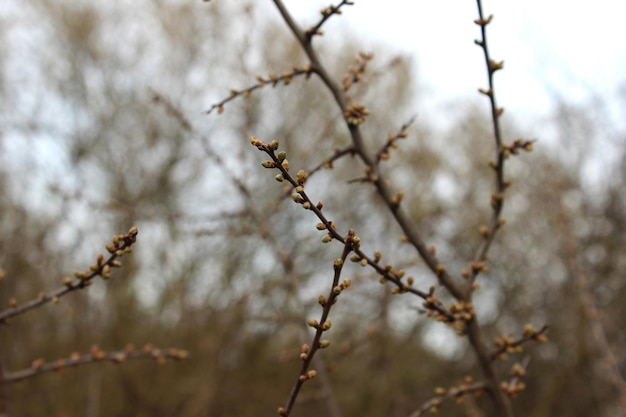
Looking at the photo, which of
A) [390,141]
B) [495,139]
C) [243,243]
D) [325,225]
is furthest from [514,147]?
[243,243]

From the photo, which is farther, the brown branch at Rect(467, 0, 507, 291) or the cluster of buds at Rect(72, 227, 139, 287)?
the brown branch at Rect(467, 0, 507, 291)

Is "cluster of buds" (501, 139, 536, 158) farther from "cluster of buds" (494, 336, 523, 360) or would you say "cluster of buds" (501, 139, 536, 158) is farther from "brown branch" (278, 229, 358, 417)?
"brown branch" (278, 229, 358, 417)

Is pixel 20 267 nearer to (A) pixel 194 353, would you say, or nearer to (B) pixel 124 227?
(B) pixel 124 227

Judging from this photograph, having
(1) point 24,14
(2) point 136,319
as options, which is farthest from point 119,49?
(2) point 136,319

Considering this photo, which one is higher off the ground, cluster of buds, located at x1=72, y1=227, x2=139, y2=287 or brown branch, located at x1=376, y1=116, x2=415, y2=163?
brown branch, located at x1=376, y1=116, x2=415, y2=163

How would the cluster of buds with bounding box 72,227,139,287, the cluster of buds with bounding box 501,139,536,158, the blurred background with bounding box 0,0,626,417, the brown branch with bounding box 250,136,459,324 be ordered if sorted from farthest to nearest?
the blurred background with bounding box 0,0,626,417 → the cluster of buds with bounding box 501,139,536,158 → the cluster of buds with bounding box 72,227,139,287 → the brown branch with bounding box 250,136,459,324

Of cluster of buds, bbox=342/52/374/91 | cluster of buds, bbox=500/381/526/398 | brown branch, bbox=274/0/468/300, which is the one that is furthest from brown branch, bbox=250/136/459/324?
cluster of buds, bbox=342/52/374/91

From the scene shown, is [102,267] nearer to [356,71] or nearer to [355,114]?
[355,114]

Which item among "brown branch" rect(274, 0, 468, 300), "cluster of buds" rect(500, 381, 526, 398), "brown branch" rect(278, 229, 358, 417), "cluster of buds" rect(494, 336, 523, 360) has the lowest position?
"brown branch" rect(278, 229, 358, 417)
